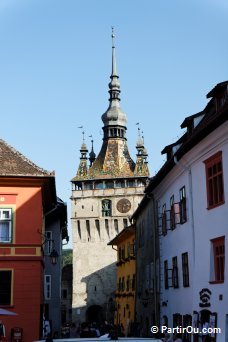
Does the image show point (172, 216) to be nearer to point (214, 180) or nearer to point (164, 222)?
point (164, 222)

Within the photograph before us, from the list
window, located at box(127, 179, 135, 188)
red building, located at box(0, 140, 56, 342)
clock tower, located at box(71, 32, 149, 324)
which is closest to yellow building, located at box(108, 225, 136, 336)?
red building, located at box(0, 140, 56, 342)

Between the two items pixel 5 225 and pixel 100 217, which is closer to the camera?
pixel 5 225

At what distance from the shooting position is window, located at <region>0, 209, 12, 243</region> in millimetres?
23867

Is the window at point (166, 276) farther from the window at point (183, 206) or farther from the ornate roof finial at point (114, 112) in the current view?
the ornate roof finial at point (114, 112)

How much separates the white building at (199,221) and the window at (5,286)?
685 centimetres

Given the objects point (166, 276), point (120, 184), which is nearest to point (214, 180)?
point (166, 276)

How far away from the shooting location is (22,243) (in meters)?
23.7

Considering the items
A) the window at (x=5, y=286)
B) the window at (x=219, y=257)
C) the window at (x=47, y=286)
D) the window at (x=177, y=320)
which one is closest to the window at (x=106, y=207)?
the window at (x=47, y=286)

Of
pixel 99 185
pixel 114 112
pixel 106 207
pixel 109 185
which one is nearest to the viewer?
pixel 106 207

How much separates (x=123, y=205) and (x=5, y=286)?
5504 centimetres

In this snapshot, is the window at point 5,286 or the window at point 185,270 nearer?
the window at point 185,270

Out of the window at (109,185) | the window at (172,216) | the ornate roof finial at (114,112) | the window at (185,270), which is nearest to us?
the window at (185,270)

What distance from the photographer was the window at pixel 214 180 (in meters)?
17.5

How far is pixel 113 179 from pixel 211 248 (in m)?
61.9
